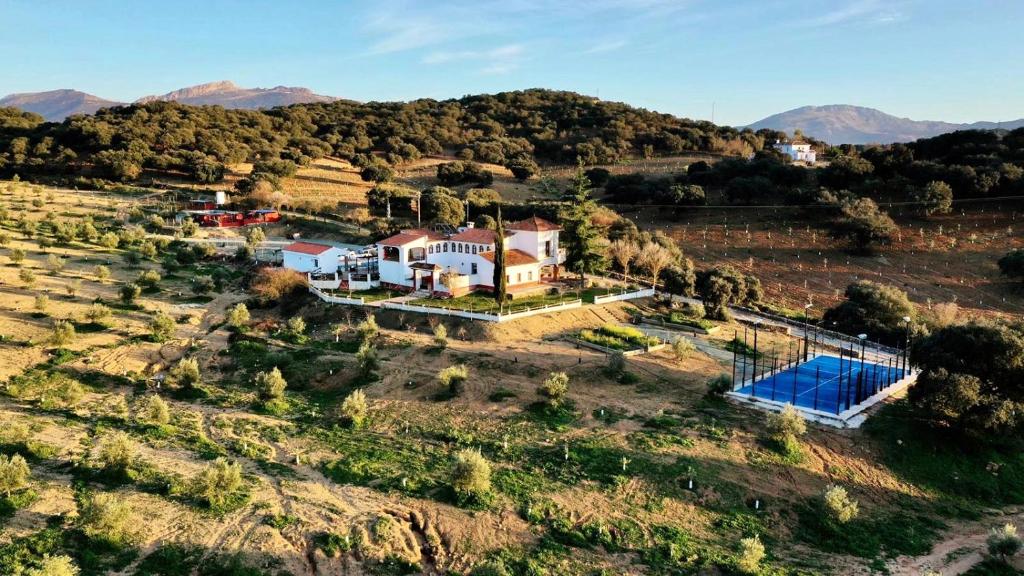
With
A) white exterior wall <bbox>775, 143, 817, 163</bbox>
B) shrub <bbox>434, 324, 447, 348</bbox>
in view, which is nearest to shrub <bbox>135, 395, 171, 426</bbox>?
shrub <bbox>434, 324, 447, 348</bbox>

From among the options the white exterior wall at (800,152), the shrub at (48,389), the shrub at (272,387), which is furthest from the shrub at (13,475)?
the white exterior wall at (800,152)

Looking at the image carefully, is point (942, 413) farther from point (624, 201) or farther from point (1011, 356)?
point (624, 201)

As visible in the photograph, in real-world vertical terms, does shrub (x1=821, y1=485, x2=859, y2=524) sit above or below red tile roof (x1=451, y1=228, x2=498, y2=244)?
below

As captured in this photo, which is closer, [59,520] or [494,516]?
[59,520]

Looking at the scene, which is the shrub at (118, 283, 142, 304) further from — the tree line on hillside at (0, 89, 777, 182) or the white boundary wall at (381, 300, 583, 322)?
the tree line on hillside at (0, 89, 777, 182)

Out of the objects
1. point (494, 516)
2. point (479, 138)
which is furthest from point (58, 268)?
point (479, 138)
